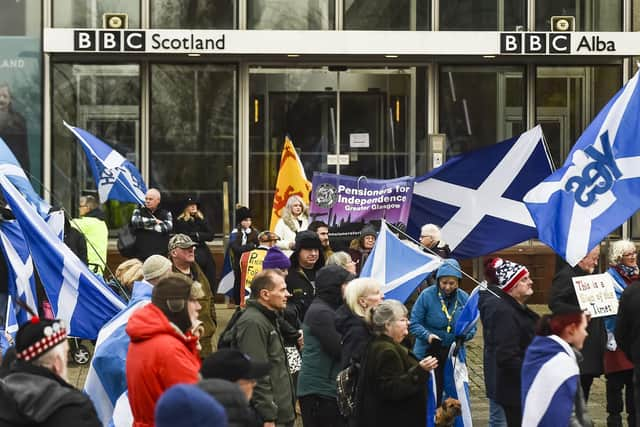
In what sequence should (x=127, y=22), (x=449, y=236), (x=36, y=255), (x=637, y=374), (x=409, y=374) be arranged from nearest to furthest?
(x=409, y=374)
(x=36, y=255)
(x=637, y=374)
(x=449, y=236)
(x=127, y=22)

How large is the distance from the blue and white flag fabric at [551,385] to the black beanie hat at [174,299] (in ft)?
6.34

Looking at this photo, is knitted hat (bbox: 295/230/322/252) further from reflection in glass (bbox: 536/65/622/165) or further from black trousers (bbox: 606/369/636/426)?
reflection in glass (bbox: 536/65/622/165)

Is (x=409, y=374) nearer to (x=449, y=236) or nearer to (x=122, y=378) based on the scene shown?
(x=122, y=378)

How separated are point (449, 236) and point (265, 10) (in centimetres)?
754

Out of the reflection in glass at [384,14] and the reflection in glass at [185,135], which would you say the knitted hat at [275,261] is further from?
the reflection in glass at [384,14]

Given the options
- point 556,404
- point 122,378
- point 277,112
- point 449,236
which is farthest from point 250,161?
point 556,404

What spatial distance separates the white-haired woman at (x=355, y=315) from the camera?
8.97 meters

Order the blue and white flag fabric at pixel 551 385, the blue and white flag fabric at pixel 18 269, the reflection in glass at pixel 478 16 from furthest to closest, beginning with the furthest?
the reflection in glass at pixel 478 16
the blue and white flag fabric at pixel 18 269
the blue and white flag fabric at pixel 551 385

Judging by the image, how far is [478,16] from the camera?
2094 centimetres

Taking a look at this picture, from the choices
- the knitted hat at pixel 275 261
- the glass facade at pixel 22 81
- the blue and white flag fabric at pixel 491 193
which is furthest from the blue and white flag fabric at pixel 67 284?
the glass facade at pixel 22 81

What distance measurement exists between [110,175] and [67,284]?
23.6 ft

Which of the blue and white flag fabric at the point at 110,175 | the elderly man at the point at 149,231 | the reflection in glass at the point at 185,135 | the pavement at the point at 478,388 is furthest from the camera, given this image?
the reflection in glass at the point at 185,135

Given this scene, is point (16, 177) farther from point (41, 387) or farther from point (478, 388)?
point (41, 387)

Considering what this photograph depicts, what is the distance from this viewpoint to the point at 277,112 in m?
21.2
